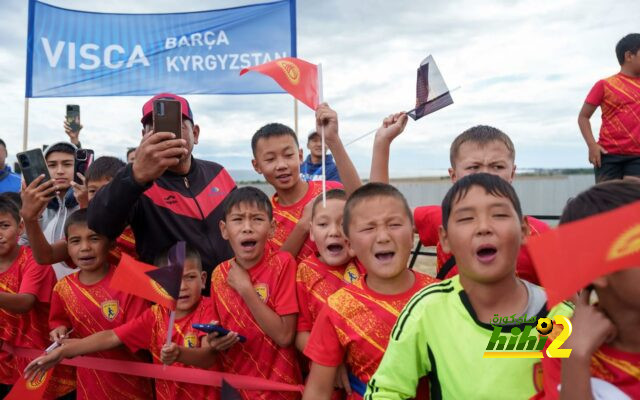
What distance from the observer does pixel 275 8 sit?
6906 mm

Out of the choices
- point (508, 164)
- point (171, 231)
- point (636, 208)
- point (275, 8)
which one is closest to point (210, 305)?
point (171, 231)

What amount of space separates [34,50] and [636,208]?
708cm

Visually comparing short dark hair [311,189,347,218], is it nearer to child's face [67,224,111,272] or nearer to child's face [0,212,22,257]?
child's face [67,224,111,272]

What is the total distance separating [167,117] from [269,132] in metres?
0.83

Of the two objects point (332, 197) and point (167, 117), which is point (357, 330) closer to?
point (332, 197)

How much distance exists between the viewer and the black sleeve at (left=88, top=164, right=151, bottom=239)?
241cm

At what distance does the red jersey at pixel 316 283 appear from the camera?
2.46 m

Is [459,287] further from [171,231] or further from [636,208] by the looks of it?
[171,231]

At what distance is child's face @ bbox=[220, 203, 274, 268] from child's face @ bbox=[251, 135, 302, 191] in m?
0.44

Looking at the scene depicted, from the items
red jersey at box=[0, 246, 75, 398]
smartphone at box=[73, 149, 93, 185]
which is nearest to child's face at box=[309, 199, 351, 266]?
smartphone at box=[73, 149, 93, 185]

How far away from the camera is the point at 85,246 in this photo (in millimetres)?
2973

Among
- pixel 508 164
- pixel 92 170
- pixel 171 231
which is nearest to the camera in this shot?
pixel 508 164

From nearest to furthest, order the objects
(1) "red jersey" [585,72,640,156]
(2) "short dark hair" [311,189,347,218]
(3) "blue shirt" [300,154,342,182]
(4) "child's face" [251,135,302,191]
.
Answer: (2) "short dark hair" [311,189,347,218] → (4) "child's face" [251,135,302,191] → (1) "red jersey" [585,72,640,156] → (3) "blue shirt" [300,154,342,182]

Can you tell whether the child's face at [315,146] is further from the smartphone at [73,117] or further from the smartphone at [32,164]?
the smartphone at [32,164]
